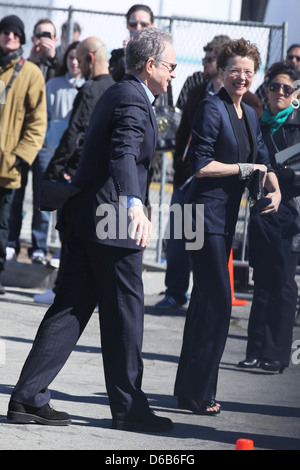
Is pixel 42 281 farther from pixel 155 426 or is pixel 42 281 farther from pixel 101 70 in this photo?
pixel 155 426

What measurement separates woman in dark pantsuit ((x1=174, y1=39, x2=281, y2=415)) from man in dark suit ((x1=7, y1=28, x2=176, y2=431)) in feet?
1.78

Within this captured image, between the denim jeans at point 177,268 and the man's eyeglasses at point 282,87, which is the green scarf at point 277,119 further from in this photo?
the denim jeans at point 177,268

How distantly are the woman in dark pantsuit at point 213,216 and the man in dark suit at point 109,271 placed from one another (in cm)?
54

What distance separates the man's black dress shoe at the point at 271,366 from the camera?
6922 mm

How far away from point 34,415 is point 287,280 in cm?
258

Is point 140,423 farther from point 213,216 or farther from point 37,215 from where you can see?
point 37,215

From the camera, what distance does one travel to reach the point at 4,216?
350 inches

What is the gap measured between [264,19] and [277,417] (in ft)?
37.5

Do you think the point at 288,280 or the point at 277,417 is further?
the point at 288,280

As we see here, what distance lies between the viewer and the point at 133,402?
5.10 meters

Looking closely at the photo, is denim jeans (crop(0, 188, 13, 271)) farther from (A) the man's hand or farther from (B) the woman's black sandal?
(A) the man's hand

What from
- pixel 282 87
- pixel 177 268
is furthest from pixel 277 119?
pixel 177 268

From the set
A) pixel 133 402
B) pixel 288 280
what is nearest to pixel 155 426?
pixel 133 402
